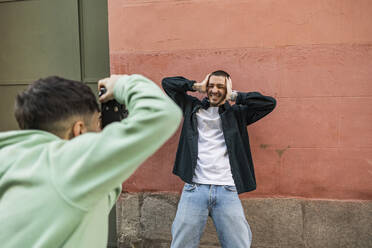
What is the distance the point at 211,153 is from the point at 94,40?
6.56 ft

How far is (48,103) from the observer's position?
1045 millimetres

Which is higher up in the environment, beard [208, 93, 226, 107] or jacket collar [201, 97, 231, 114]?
beard [208, 93, 226, 107]

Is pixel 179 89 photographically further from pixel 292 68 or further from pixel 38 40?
pixel 38 40

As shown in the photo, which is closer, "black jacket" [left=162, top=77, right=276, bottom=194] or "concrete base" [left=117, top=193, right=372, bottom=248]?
"black jacket" [left=162, top=77, right=276, bottom=194]

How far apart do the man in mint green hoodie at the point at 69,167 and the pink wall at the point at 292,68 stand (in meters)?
2.59

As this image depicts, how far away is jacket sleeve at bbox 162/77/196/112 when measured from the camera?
3189 millimetres

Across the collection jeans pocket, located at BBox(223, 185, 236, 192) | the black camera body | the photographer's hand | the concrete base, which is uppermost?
the photographer's hand

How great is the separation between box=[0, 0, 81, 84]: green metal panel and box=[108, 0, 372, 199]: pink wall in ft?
2.78

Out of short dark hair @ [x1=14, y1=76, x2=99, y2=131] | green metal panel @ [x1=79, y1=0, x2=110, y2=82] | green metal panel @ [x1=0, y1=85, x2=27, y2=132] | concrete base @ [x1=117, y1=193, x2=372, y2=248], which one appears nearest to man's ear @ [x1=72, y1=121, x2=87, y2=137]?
short dark hair @ [x1=14, y1=76, x2=99, y2=131]

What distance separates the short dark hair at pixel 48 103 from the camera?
3.43 feet

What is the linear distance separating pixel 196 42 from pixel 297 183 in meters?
1.73

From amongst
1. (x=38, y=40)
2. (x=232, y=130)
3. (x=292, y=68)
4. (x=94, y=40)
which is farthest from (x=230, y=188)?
(x=38, y=40)

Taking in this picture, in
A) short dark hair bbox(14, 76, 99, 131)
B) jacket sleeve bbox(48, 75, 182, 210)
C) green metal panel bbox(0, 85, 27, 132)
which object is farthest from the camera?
green metal panel bbox(0, 85, 27, 132)

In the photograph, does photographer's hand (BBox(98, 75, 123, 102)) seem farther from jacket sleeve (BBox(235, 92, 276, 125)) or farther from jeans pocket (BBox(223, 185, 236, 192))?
jacket sleeve (BBox(235, 92, 276, 125))
